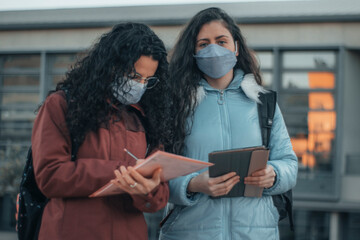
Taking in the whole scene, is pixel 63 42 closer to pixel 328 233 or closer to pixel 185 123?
pixel 328 233

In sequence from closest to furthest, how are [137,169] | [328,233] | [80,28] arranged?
[137,169], [328,233], [80,28]

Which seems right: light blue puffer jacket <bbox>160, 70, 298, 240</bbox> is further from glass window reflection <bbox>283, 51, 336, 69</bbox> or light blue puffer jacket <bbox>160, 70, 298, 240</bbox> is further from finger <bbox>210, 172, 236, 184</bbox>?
glass window reflection <bbox>283, 51, 336, 69</bbox>

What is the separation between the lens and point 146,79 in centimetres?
215

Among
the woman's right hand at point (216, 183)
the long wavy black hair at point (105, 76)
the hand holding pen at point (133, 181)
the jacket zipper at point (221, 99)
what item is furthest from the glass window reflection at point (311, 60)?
the hand holding pen at point (133, 181)

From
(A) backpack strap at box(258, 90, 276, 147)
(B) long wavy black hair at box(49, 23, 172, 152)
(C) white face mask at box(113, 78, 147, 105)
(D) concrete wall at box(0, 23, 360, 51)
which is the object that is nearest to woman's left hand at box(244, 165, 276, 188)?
(A) backpack strap at box(258, 90, 276, 147)

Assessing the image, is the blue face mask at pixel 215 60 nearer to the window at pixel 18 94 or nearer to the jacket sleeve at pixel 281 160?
the jacket sleeve at pixel 281 160

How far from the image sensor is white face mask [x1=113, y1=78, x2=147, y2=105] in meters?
2.05

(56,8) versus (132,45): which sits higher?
(56,8)

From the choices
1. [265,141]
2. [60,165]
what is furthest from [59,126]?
[265,141]

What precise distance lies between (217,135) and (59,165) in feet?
3.20

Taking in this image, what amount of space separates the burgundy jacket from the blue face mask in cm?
81

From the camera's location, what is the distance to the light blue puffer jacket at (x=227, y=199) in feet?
7.98

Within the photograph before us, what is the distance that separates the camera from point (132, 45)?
2057 millimetres

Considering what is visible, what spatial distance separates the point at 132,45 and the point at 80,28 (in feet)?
28.7
